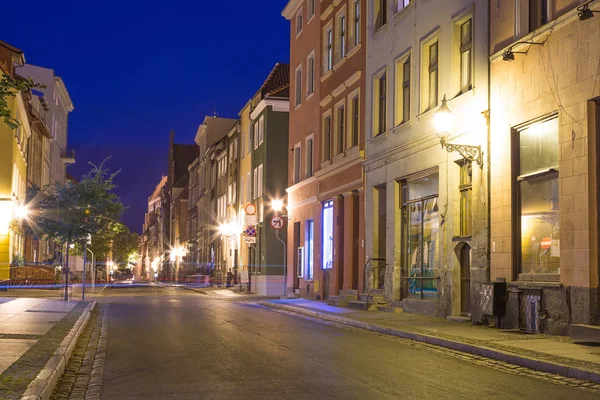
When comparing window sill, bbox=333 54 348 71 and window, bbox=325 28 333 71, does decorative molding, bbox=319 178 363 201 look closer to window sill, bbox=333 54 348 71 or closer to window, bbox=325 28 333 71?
window sill, bbox=333 54 348 71

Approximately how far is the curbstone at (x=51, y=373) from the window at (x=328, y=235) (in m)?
17.4

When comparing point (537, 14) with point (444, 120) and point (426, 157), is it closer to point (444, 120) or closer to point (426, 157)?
point (444, 120)

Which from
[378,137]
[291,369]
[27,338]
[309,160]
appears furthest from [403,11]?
[291,369]

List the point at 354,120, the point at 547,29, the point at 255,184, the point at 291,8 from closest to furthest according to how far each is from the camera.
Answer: the point at 547,29, the point at 354,120, the point at 291,8, the point at 255,184

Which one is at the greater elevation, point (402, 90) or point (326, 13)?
point (326, 13)

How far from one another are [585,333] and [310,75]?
23.6 meters

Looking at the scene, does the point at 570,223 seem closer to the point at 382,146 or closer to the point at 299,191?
the point at 382,146

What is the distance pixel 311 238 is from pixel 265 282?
8.82 metres

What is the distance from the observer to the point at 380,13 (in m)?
26.9

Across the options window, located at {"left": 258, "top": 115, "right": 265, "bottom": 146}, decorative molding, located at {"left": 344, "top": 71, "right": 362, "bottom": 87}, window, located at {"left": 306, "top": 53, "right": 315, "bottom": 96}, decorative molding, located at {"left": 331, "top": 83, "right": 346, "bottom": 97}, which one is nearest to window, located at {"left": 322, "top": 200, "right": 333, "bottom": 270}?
decorative molding, located at {"left": 331, "top": 83, "right": 346, "bottom": 97}

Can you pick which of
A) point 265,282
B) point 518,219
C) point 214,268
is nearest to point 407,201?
point 518,219

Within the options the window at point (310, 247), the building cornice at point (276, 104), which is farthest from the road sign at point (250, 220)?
the building cornice at point (276, 104)

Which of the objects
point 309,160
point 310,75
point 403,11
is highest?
point 310,75

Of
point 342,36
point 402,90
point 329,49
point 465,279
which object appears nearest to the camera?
point 465,279
